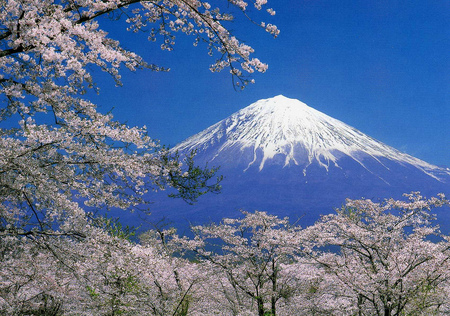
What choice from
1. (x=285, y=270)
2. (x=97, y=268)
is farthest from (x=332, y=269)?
(x=97, y=268)

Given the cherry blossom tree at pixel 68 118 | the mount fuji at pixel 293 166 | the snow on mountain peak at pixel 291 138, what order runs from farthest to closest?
the snow on mountain peak at pixel 291 138
the mount fuji at pixel 293 166
the cherry blossom tree at pixel 68 118

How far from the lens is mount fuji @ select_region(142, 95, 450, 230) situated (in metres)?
136

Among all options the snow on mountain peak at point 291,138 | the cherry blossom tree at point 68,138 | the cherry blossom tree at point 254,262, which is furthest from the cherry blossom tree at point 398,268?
the snow on mountain peak at point 291,138

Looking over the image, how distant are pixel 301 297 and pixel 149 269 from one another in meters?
7.02

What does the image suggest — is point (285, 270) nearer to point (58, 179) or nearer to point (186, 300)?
point (186, 300)

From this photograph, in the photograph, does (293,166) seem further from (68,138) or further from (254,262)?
(68,138)

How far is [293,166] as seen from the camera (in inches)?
5994

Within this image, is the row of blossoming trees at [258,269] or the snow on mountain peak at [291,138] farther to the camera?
the snow on mountain peak at [291,138]

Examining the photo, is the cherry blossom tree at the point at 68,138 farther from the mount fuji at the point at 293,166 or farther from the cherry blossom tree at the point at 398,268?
the mount fuji at the point at 293,166

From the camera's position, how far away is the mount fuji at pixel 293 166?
446 ft

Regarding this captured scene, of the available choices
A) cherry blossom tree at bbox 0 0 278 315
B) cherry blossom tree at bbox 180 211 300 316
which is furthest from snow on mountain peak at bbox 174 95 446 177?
cherry blossom tree at bbox 0 0 278 315

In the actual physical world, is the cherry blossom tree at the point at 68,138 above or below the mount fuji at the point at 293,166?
below

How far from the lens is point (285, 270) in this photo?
11.1 m

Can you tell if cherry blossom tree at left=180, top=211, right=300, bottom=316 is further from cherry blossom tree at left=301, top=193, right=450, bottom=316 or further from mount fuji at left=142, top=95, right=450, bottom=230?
mount fuji at left=142, top=95, right=450, bottom=230
